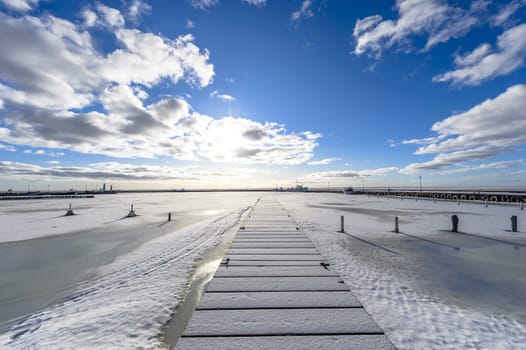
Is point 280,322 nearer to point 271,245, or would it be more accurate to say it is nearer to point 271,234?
point 271,245

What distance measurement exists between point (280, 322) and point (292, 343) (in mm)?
474

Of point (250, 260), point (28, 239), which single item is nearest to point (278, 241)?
point (250, 260)

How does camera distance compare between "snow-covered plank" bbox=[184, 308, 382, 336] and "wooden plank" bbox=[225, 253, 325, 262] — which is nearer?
"snow-covered plank" bbox=[184, 308, 382, 336]

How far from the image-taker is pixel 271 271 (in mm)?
5473

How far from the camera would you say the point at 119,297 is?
5.60 meters

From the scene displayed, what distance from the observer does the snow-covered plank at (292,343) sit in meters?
2.78

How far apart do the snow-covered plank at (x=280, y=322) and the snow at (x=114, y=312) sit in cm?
129

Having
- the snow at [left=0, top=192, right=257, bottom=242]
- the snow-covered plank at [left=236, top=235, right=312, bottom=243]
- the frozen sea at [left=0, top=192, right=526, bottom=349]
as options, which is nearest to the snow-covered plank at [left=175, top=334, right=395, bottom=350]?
the frozen sea at [left=0, top=192, right=526, bottom=349]

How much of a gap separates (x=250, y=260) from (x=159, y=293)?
2.62 m

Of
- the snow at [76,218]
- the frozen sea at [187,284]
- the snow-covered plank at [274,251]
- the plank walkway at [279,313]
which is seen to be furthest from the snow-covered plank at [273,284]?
the snow at [76,218]

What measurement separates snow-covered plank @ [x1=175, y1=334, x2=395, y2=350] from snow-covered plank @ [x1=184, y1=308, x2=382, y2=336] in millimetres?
106

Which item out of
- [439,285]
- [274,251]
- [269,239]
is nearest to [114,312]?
[274,251]

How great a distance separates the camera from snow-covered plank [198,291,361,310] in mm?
3787

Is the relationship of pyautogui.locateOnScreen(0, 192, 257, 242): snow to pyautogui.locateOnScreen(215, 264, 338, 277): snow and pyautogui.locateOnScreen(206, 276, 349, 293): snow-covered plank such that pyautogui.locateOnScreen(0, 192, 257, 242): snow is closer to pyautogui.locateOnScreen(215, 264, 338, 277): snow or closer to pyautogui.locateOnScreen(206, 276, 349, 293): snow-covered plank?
pyautogui.locateOnScreen(215, 264, 338, 277): snow
